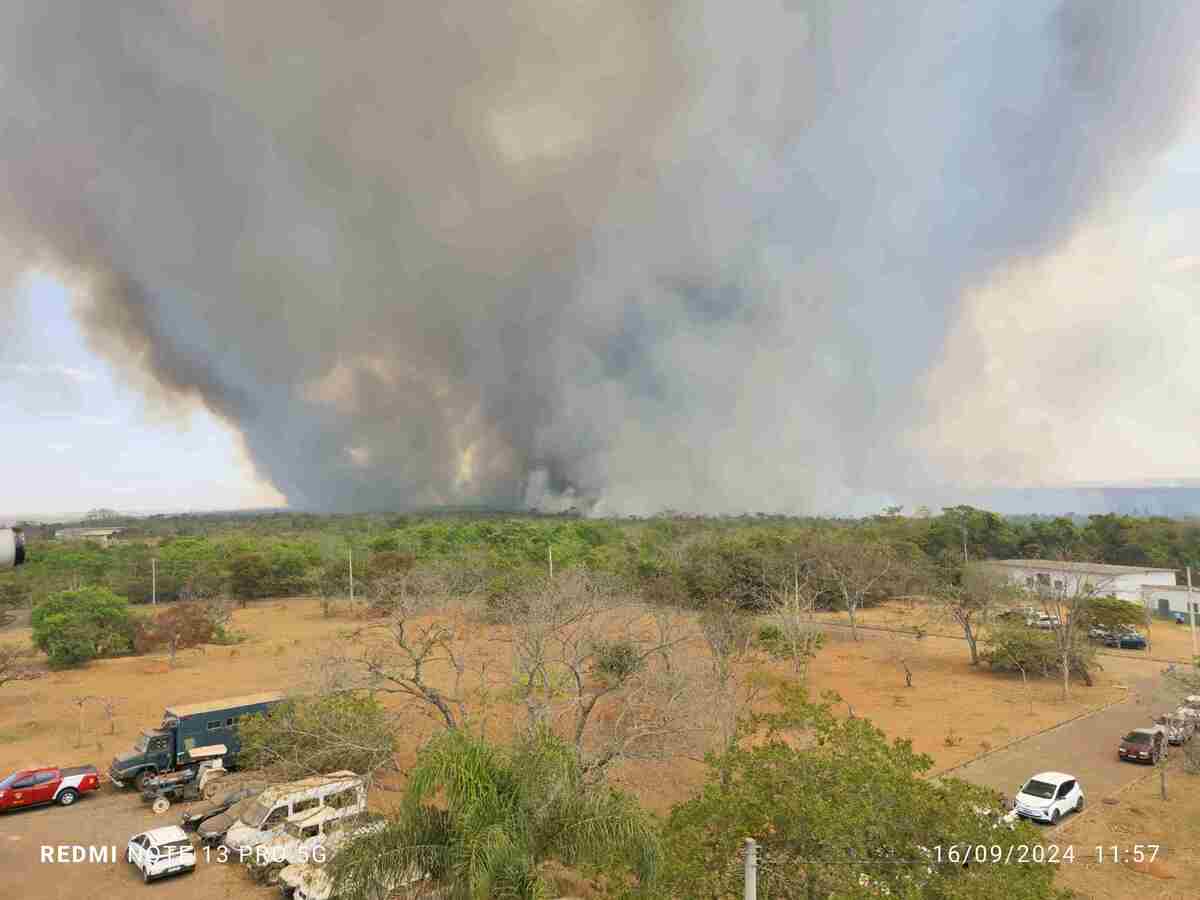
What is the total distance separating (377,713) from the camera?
16297mm

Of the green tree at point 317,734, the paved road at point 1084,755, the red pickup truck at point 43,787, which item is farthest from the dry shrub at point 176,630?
the paved road at point 1084,755

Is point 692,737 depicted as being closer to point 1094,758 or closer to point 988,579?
point 1094,758

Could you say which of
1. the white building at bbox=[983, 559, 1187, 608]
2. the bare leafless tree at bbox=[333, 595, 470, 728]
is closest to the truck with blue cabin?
the bare leafless tree at bbox=[333, 595, 470, 728]

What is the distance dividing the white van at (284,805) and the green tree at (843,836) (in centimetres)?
748

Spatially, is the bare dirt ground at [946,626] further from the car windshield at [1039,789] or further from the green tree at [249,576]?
the green tree at [249,576]

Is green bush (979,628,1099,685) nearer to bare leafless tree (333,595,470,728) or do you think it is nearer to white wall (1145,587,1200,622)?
bare leafless tree (333,595,470,728)

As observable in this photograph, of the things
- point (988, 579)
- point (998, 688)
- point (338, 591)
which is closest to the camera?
point (998, 688)

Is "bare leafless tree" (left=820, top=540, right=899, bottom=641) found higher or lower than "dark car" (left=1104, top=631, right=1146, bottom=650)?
higher

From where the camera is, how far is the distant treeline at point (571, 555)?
4388 centimetres

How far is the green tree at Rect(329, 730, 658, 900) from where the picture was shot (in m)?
6.86

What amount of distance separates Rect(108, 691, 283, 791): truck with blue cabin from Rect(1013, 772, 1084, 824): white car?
735 inches

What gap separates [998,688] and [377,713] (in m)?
24.4

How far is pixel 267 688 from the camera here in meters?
26.9

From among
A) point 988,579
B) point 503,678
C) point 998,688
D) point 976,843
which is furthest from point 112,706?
point 988,579
